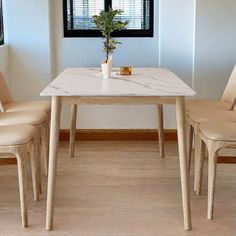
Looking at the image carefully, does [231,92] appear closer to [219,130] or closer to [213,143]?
[219,130]

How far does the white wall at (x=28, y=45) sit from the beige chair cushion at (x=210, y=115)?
1.58m

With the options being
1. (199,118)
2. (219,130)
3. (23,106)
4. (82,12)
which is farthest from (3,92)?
(219,130)

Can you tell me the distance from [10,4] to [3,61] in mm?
520

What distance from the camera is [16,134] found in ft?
8.84

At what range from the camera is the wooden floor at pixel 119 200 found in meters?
2.63

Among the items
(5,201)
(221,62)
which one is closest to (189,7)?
(221,62)

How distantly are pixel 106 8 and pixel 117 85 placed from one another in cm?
177

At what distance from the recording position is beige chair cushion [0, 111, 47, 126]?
310 cm

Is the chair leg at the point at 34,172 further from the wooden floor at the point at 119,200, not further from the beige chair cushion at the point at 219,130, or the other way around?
the beige chair cushion at the point at 219,130

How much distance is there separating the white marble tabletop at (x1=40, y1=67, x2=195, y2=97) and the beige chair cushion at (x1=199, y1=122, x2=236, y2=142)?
289 mm

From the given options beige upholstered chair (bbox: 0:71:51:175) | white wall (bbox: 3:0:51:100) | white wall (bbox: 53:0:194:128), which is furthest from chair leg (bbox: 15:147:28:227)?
white wall (bbox: 53:0:194:128)

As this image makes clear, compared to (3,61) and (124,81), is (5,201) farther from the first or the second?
(3,61)

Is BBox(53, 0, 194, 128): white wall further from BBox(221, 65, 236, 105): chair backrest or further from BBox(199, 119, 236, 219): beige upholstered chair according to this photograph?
BBox(199, 119, 236, 219): beige upholstered chair

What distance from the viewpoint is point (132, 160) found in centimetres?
391
